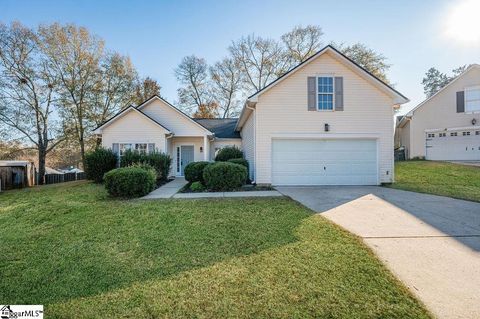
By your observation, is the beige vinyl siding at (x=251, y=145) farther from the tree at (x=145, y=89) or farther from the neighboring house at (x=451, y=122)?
the tree at (x=145, y=89)

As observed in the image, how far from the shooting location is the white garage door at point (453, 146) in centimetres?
1745

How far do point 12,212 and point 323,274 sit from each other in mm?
9783

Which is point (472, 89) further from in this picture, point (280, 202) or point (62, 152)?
point (62, 152)

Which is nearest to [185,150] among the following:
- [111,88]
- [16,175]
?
[111,88]

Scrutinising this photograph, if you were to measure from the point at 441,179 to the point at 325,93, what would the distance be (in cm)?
748

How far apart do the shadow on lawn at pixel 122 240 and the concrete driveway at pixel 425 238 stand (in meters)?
1.41

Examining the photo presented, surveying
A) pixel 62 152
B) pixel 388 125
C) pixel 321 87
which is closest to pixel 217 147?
pixel 321 87

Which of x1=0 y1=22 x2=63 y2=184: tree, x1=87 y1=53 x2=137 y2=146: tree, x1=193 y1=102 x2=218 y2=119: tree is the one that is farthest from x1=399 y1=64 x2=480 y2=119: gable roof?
x1=0 y1=22 x2=63 y2=184: tree

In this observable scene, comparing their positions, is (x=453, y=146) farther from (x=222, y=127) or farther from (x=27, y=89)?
(x=27, y=89)

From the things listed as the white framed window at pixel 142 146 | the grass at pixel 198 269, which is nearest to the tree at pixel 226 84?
the white framed window at pixel 142 146

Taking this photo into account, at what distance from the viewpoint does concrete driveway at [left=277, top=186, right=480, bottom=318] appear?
9.53 ft

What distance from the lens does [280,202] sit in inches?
308

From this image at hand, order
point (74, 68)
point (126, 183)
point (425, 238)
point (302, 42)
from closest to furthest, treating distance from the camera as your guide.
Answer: point (425, 238) < point (126, 183) < point (74, 68) < point (302, 42)

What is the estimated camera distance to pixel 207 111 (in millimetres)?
30109
